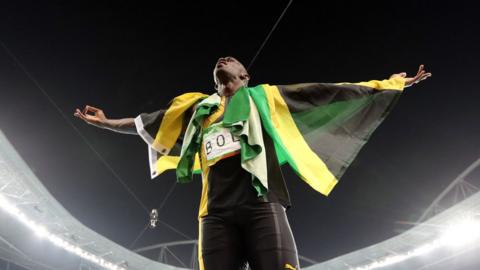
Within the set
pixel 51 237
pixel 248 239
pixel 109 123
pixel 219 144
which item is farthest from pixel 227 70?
pixel 51 237

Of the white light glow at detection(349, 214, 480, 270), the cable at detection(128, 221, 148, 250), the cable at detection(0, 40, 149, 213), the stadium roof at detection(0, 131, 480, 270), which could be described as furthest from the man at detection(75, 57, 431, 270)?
the white light glow at detection(349, 214, 480, 270)

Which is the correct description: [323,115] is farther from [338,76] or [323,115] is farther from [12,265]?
[12,265]

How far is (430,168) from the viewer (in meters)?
7.66

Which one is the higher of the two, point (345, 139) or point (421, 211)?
point (421, 211)

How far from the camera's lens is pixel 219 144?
1544 millimetres

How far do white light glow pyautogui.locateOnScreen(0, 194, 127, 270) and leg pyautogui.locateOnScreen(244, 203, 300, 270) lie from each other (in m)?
8.13

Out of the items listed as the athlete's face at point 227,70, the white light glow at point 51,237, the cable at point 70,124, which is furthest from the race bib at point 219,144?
the white light glow at point 51,237

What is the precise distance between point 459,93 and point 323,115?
16.6 ft

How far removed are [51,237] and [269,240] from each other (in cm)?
973

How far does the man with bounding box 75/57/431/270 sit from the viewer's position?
1376 millimetres

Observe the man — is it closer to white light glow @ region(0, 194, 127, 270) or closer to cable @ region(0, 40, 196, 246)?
cable @ region(0, 40, 196, 246)

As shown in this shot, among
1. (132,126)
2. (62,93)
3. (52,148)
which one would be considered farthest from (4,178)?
(132,126)

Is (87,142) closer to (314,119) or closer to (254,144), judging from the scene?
(314,119)

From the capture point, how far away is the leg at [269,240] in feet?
4.24
